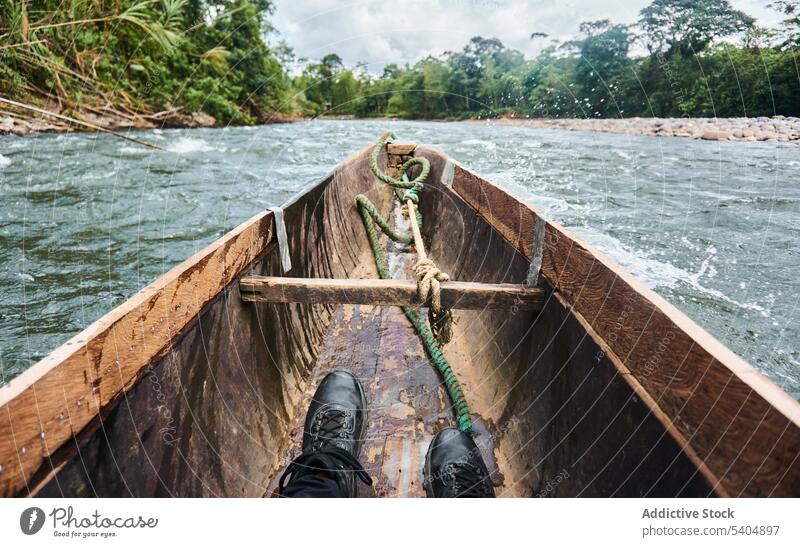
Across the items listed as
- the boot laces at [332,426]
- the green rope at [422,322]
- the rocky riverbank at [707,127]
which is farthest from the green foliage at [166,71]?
the rocky riverbank at [707,127]

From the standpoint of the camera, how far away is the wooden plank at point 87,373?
71cm

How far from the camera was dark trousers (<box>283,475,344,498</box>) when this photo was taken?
1.25 m

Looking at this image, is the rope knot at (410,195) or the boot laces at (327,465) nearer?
the boot laces at (327,465)

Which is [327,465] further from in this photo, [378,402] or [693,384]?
[693,384]

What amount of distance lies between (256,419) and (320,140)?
41.1ft

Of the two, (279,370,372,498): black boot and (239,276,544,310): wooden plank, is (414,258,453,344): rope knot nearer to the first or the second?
(239,276,544,310): wooden plank

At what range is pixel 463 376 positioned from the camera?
84.8 inches

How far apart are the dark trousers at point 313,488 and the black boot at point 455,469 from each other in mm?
373

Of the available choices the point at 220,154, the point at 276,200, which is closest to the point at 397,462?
the point at 276,200

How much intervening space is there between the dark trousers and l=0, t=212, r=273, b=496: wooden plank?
59cm

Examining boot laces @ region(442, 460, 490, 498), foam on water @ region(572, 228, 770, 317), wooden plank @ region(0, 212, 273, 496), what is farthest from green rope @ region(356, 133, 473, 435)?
foam on water @ region(572, 228, 770, 317)

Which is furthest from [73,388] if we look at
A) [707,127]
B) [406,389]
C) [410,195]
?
[707,127]

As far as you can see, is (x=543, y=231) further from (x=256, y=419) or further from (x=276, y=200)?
(x=276, y=200)

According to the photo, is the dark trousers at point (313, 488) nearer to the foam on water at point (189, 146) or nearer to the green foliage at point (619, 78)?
the green foliage at point (619, 78)
